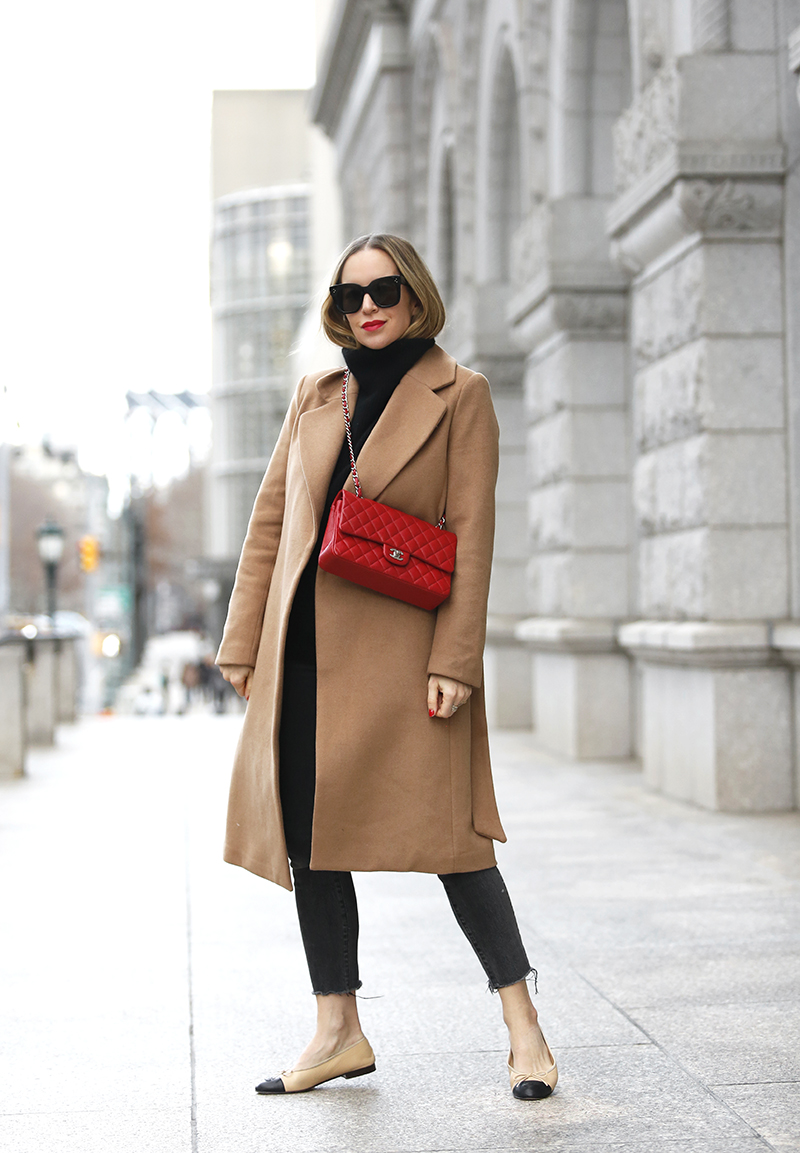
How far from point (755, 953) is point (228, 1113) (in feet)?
7.11

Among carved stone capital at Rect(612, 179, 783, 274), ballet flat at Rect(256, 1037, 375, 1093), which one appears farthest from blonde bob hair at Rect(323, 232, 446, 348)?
carved stone capital at Rect(612, 179, 783, 274)

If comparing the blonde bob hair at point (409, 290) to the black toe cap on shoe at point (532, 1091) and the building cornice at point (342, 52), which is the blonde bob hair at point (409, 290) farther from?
the building cornice at point (342, 52)

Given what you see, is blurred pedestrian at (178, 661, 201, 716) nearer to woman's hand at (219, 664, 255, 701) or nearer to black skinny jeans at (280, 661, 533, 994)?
woman's hand at (219, 664, 255, 701)

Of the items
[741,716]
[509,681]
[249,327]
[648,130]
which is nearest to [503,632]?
[509,681]

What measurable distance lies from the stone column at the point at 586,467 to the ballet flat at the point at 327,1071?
7.77 m

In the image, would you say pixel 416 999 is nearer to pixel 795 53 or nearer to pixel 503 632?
pixel 795 53

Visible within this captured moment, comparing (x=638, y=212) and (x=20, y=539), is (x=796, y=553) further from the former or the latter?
(x=20, y=539)

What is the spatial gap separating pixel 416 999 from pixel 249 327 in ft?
183

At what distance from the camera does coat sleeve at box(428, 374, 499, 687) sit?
136 inches

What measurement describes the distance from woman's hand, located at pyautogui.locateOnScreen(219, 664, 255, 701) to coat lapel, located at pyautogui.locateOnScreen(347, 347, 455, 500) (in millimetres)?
569

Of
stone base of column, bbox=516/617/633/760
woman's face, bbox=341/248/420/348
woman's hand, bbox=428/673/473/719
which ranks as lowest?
stone base of column, bbox=516/617/633/760

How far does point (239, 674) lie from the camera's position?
3.73 m

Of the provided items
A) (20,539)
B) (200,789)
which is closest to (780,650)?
(200,789)

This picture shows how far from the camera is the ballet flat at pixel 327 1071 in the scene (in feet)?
11.7
